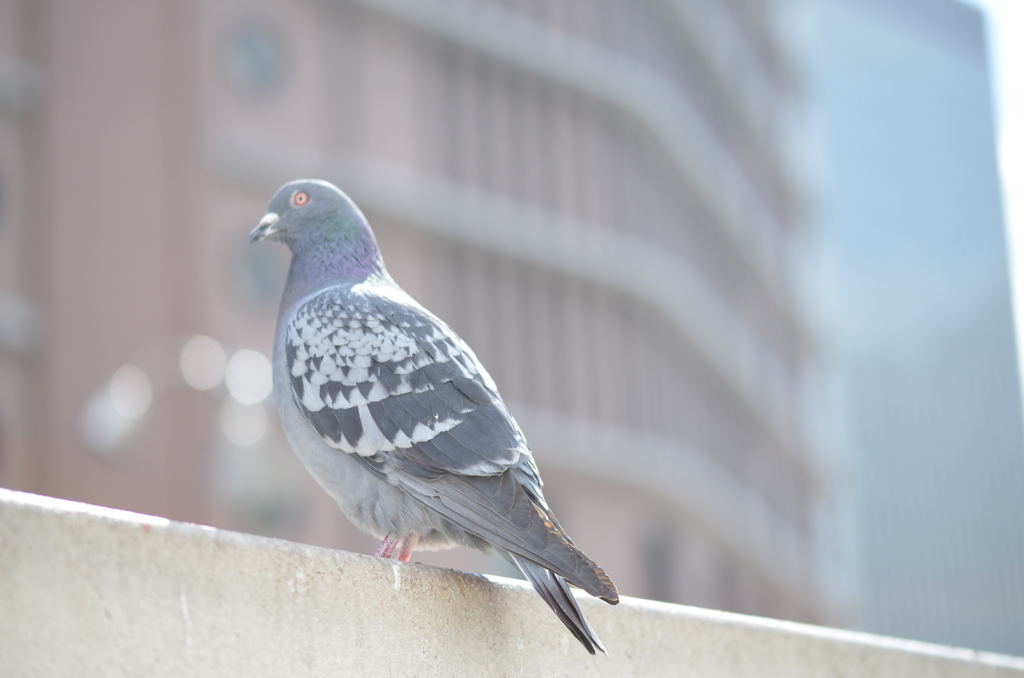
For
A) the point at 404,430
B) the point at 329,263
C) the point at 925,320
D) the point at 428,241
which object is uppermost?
the point at 329,263

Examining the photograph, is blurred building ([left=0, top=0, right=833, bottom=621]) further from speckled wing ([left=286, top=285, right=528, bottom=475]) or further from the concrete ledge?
the concrete ledge

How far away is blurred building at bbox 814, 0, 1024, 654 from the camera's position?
14462cm

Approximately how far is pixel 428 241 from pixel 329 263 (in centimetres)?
2406

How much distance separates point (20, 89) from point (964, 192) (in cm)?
15733

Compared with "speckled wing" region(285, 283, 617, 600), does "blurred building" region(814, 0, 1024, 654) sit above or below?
below

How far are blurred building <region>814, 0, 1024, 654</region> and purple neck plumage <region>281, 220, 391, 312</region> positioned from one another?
138 m

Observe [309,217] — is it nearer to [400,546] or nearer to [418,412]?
[418,412]

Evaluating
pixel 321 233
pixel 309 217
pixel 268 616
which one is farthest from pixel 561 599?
pixel 309 217

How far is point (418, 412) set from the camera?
4.30 metres

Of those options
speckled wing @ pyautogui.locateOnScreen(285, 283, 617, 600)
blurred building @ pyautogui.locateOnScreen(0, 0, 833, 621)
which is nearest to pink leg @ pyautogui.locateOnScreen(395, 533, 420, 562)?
speckled wing @ pyautogui.locateOnScreen(285, 283, 617, 600)

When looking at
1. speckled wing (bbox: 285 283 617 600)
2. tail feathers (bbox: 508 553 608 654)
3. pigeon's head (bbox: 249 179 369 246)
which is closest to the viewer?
tail feathers (bbox: 508 553 608 654)

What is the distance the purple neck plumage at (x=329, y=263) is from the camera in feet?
16.6

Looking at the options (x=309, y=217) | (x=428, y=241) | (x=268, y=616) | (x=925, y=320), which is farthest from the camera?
(x=925, y=320)

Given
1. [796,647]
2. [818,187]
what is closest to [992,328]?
[818,187]
